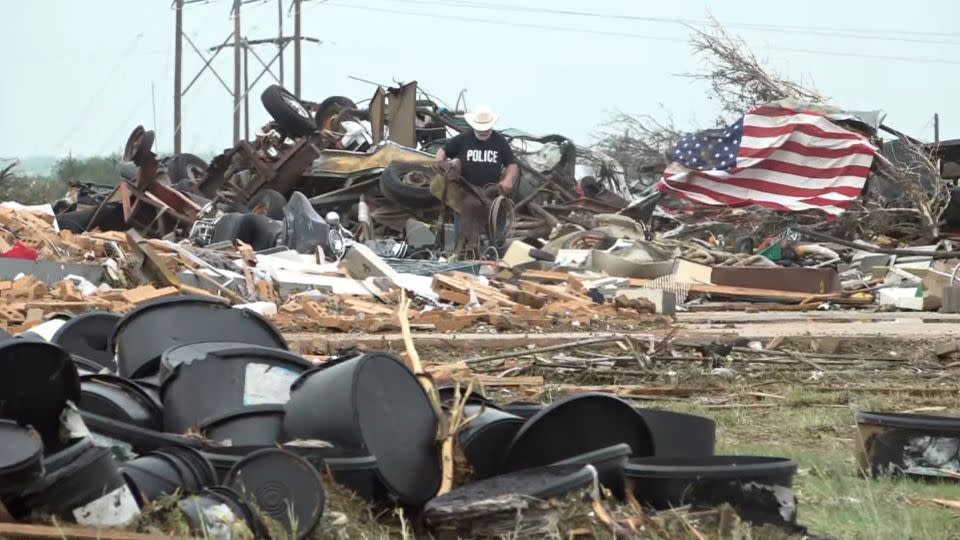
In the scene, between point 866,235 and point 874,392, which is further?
point 866,235

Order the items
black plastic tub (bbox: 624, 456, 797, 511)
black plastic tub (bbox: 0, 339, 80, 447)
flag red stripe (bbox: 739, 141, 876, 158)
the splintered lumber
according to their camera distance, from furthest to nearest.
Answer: flag red stripe (bbox: 739, 141, 876, 158)
the splintered lumber
black plastic tub (bbox: 624, 456, 797, 511)
black plastic tub (bbox: 0, 339, 80, 447)

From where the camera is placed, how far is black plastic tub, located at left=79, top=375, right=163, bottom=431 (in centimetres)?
401

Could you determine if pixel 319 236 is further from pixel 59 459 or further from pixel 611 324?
pixel 59 459

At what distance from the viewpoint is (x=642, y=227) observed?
814 inches

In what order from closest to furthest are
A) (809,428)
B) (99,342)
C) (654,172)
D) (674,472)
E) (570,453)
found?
(674,472) < (570,453) < (99,342) < (809,428) < (654,172)

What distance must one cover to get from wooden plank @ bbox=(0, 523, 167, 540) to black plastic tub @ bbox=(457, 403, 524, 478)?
1046 mm

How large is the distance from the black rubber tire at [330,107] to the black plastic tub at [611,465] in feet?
69.7

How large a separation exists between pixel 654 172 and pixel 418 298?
1524cm

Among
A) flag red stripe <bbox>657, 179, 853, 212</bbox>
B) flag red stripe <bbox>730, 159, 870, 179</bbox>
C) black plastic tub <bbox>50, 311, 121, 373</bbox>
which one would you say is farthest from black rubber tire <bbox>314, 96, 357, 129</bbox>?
black plastic tub <bbox>50, 311, 121, 373</bbox>

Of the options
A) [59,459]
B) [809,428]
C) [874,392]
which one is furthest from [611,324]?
[59,459]

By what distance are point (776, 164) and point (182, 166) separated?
405 inches

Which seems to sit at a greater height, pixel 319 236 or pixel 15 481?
pixel 15 481

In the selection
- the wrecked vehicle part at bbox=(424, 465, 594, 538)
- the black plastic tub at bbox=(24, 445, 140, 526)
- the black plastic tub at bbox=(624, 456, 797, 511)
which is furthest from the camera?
the black plastic tub at bbox=(624, 456, 797, 511)

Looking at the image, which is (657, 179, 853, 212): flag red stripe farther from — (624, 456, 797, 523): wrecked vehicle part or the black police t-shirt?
(624, 456, 797, 523): wrecked vehicle part
